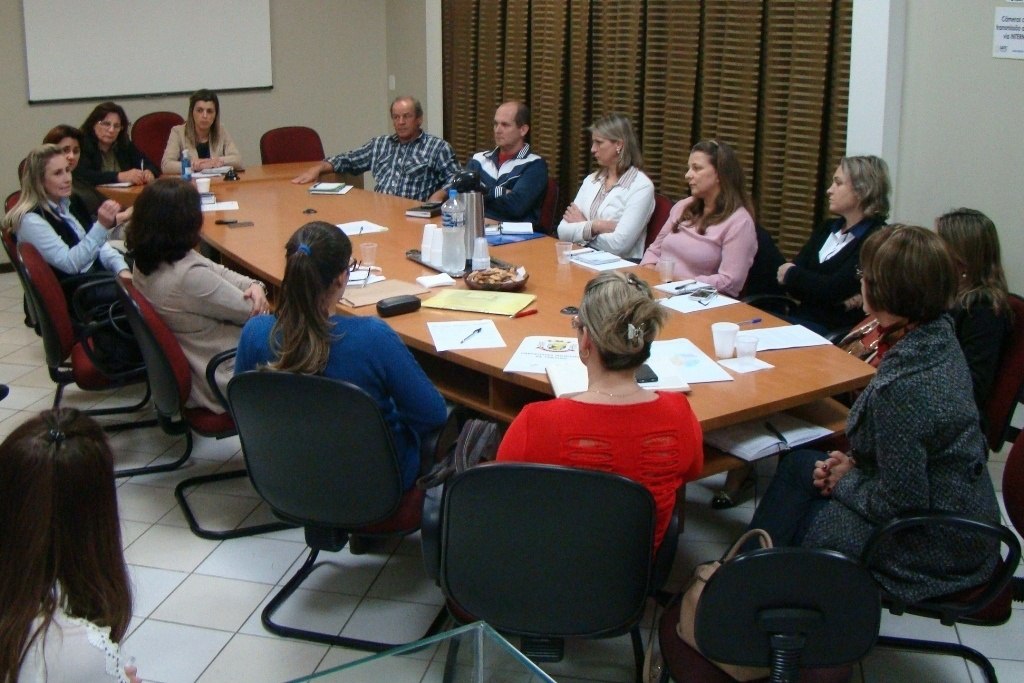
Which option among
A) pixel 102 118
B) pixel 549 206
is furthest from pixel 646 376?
pixel 102 118

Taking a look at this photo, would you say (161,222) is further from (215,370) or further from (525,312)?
(525,312)

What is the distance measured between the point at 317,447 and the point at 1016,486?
1.62m

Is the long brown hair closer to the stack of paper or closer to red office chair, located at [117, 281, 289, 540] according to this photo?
the stack of paper

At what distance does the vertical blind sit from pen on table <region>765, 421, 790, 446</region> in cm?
209

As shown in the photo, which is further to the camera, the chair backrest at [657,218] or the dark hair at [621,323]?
the chair backrest at [657,218]

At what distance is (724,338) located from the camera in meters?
2.89

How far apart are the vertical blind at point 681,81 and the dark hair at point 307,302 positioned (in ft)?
8.92

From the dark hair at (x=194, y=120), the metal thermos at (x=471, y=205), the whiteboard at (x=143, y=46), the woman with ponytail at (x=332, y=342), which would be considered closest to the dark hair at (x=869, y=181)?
the metal thermos at (x=471, y=205)

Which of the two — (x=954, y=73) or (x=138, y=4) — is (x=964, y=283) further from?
(x=138, y=4)

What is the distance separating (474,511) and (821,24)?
3229mm

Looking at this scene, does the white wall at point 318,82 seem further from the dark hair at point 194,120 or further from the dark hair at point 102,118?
the dark hair at point 102,118

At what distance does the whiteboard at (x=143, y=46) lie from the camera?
6633mm

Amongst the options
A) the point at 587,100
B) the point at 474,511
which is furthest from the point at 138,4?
the point at 474,511

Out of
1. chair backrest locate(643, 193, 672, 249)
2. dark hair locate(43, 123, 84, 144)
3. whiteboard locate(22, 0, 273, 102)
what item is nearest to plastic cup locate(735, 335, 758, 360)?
chair backrest locate(643, 193, 672, 249)
